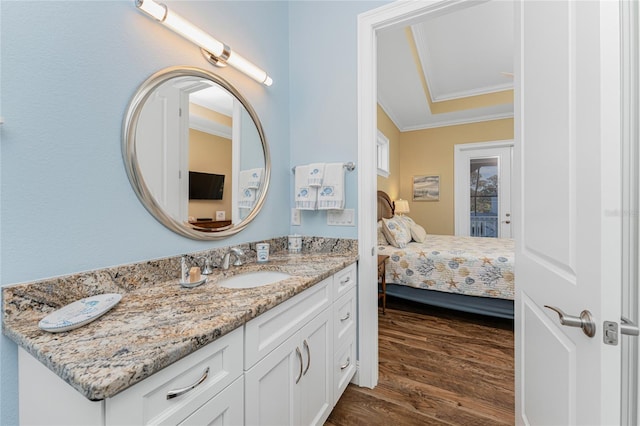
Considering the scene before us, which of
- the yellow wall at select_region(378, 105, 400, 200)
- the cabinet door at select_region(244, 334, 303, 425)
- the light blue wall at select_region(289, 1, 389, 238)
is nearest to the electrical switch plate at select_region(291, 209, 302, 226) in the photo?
the light blue wall at select_region(289, 1, 389, 238)

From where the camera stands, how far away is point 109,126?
0.95 m

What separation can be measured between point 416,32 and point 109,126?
2777mm

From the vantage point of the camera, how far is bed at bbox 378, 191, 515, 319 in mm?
2398

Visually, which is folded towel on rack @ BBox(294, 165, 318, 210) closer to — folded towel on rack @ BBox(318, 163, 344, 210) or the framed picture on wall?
folded towel on rack @ BBox(318, 163, 344, 210)

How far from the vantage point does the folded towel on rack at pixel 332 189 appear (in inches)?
64.7

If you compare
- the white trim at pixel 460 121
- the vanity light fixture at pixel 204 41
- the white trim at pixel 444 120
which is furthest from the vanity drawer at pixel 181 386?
the white trim at pixel 460 121

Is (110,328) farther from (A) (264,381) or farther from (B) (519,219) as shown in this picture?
(B) (519,219)

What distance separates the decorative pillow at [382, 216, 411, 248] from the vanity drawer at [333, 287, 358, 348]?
1561 millimetres

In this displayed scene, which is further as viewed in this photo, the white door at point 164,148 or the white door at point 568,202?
the white door at point 164,148

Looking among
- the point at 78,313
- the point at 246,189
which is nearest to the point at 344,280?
the point at 246,189

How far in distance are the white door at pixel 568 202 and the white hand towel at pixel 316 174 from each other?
1.02 metres

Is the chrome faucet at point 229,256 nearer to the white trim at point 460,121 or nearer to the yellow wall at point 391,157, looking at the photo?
the yellow wall at point 391,157

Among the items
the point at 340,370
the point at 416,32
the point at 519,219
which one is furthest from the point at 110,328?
the point at 416,32

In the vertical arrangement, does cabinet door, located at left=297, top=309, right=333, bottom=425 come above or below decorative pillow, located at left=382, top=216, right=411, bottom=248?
below
